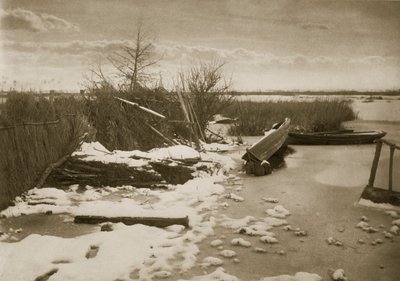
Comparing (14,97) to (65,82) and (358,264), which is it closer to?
(65,82)

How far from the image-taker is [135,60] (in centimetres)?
1842

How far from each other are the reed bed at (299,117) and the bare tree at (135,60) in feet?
15.8

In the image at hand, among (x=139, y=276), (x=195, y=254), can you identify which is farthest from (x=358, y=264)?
(x=139, y=276)

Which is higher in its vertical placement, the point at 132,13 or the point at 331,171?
the point at 132,13

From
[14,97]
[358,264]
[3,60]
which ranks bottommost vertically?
[358,264]

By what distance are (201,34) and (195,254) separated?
613 cm

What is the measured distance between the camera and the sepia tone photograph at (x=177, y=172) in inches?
166

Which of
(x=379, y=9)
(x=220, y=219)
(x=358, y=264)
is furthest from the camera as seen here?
(x=379, y=9)

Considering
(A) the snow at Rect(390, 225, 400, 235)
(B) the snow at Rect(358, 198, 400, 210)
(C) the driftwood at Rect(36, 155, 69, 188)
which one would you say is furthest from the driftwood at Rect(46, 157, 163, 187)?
(A) the snow at Rect(390, 225, 400, 235)

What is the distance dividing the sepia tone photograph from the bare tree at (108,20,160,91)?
17.2ft

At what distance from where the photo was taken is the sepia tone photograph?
422 centimetres

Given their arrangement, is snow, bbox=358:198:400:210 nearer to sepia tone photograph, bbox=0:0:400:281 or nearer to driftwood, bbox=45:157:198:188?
sepia tone photograph, bbox=0:0:400:281

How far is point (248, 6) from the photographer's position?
736 centimetres

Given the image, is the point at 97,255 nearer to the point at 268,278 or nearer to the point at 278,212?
the point at 268,278
